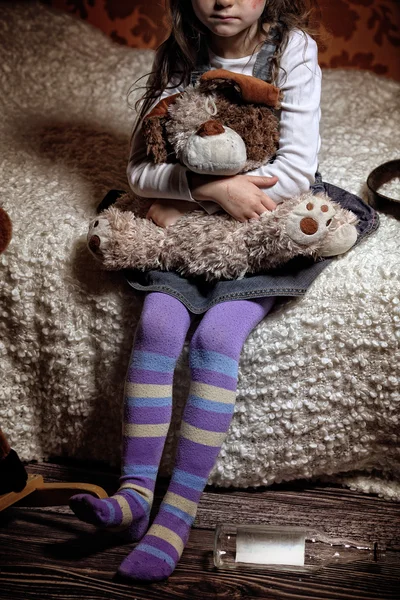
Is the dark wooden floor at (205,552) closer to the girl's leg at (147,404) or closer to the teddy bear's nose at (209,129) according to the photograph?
the girl's leg at (147,404)

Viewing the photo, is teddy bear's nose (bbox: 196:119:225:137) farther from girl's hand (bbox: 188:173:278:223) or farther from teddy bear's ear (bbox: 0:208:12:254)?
teddy bear's ear (bbox: 0:208:12:254)

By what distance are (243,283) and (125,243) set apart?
0.19 meters

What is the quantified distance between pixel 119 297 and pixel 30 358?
20 centimetres

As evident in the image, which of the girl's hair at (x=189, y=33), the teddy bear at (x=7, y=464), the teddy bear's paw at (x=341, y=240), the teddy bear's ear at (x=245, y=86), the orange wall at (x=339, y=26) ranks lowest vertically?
the teddy bear at (x=7, y=464)

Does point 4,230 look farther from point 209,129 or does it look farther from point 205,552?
point 205,552

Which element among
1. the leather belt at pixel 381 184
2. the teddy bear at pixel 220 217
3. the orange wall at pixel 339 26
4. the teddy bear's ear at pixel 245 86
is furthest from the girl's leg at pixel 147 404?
the orange wall at pixel 339 26

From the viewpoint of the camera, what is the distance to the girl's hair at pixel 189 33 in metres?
1.27

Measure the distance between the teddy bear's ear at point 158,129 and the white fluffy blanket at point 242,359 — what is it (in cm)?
21

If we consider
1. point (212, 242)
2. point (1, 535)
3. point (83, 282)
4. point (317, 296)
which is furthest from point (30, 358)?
point (317, 296)

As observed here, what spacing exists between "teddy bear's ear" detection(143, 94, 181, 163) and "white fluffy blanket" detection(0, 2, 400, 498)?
21cm

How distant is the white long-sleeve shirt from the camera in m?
1.21

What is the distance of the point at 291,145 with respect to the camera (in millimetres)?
1217

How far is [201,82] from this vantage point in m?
1.21

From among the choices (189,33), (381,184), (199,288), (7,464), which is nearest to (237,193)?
(199,288)
